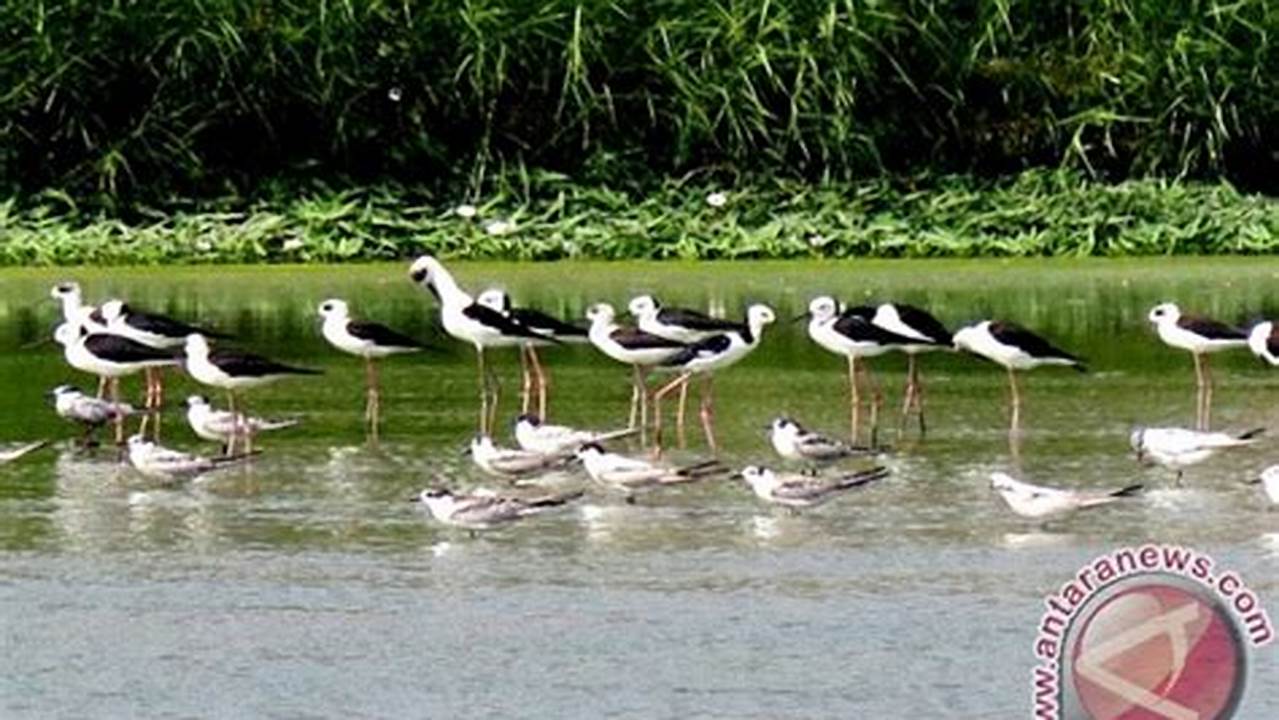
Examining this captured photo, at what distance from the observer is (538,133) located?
2503cm

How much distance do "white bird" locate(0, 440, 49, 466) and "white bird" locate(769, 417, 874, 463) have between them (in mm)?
2826

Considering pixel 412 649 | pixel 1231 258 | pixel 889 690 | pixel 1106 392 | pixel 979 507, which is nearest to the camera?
pixel 889 690

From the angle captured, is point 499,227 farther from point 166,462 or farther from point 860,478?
point 860,478

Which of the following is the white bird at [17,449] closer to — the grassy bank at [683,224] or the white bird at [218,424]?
the white bird at [218,424]

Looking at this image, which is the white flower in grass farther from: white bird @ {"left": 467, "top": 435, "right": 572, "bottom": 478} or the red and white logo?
the red and white logo

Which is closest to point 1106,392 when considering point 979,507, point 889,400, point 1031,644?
point 889,400

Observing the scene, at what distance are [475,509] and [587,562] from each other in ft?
1.77

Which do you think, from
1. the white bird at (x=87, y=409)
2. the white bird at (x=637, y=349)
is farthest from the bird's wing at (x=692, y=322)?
the white bird at (x=87, y=409)

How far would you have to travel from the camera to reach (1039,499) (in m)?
12.1

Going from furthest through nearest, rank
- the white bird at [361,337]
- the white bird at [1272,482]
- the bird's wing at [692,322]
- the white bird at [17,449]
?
the bird's wing at [692,322] → the white bird at [361,337] → the white bird at [17,449] → the white bird at [1272,482]

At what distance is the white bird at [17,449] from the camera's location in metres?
14.1

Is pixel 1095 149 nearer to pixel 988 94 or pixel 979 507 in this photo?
pixel 988 94

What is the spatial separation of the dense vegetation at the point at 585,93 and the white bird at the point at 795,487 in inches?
461

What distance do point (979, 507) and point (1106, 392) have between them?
3.49 metres
